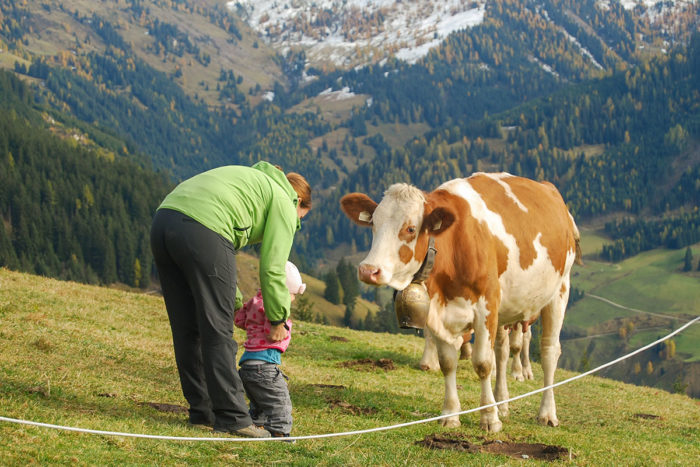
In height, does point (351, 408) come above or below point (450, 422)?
below

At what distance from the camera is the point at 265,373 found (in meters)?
9.32

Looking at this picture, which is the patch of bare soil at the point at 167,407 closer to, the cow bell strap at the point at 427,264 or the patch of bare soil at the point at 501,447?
the patch of bare soil at the point at 501,447

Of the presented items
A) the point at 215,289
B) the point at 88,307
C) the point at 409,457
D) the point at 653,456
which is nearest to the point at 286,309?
the point at 215,289

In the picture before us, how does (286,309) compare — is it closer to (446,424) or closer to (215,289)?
(215,289)

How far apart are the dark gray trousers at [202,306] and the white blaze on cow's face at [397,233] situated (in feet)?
7.41

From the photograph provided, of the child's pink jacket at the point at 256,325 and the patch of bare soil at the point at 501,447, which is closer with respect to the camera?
the child's pink jacket at the point at 256,325

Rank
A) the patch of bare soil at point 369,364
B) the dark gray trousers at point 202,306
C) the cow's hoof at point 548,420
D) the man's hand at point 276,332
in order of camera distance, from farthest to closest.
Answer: the patch of bare soil at point 369,364 → the cow's hoof at point 548,420 → the man's hand at point 276,332 → the dark gray trousers at point 202,306

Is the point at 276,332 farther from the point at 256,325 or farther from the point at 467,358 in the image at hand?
the point at 467,358

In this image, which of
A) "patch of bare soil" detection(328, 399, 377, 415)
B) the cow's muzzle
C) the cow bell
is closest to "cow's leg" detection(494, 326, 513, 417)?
"patch of bare soil" detection(328, 399, 377, 415)

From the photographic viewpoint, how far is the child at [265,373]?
30.6 ft

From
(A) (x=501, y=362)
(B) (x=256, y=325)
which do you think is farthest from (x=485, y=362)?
(B) (x=256, y=325)

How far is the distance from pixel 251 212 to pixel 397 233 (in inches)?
95.3

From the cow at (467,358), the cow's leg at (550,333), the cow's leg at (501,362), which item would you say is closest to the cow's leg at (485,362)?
the cow's leg at (501,362)

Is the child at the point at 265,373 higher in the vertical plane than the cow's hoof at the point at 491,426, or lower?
higher
